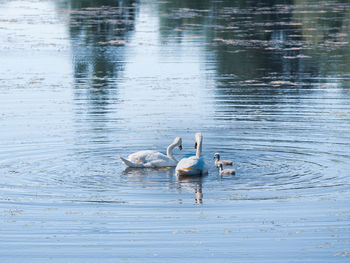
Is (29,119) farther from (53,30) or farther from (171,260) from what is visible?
(53,30)

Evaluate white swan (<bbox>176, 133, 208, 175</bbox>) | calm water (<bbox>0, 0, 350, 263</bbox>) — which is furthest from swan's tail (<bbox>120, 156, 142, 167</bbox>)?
white swan (<bbox>176, 133, 208, 175</bbox>)

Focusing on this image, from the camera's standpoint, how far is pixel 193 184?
14.4 metres

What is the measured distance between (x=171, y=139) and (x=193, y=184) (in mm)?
3869

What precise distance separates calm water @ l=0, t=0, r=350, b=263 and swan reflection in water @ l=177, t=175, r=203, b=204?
21 mm

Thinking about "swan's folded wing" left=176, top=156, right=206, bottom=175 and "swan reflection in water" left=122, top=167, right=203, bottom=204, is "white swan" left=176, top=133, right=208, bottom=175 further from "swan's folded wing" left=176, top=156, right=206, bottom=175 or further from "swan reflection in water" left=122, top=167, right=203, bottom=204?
"swan reflection in water" left=122, top=167, right=203, bottom=204

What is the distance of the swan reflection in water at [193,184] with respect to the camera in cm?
1359

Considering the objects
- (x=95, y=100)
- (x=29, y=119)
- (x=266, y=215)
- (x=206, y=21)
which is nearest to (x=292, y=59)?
(x=95, y=100)

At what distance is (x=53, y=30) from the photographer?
45.4m

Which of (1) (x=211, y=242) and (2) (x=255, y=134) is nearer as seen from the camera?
(1) (x=211, y=242)

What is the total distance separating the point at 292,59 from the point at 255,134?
45.9 feet

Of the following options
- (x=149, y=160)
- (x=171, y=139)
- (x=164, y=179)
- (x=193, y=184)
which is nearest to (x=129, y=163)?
(x=149, y=160)

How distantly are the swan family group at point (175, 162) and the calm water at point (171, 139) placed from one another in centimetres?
20

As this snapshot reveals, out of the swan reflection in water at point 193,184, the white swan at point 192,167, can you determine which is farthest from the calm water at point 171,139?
the white swan at point 192,167

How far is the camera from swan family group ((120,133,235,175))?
1477 centimetres
